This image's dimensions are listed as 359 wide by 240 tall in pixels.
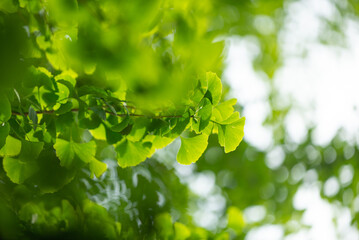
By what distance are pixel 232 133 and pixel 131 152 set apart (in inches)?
4.3

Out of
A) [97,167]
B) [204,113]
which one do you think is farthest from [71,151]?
[204,113]

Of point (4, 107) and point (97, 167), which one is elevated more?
point (4, 107)

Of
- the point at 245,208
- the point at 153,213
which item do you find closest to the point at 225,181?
the point at 245,208

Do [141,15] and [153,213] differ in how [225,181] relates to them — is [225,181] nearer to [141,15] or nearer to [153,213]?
[153,213]

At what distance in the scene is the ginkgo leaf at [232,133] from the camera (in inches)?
13.8

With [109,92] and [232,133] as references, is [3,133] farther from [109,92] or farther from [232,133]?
[232,133]

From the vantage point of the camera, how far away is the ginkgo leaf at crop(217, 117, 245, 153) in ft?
1.15

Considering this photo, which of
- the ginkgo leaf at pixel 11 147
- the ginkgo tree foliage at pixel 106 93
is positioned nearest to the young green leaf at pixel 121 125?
the ginkgo tree foliage at pixel 106 93

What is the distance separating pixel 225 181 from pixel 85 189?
768 mm

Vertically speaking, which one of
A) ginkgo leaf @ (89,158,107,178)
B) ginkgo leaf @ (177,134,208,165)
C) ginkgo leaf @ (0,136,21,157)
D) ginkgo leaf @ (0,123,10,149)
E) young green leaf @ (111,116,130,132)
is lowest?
ginkgo leaf @ (89,158,107,178)

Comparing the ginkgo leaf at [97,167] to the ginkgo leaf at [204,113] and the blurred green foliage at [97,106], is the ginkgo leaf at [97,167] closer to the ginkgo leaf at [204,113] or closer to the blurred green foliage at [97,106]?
the blurred green foliage at [97,106]

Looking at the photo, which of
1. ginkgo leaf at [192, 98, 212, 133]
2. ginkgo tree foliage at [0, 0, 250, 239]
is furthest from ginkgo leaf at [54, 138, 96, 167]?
ginkgo leaf at [192, 98, 212, 133]

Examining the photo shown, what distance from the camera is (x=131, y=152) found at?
14.6 inches

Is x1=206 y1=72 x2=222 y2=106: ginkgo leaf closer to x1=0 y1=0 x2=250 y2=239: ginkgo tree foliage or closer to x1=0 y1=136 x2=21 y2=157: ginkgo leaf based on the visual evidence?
x1=0 y1=0 x2=250 y2=239: ginkgo tree foliage
